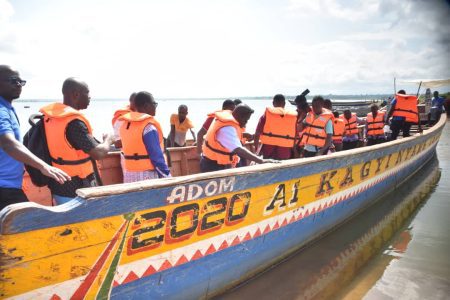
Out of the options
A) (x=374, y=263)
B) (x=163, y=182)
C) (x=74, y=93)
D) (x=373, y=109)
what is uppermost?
(x=74, y=93)

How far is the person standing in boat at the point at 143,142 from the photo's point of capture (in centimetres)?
272

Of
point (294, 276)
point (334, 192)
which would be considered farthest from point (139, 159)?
Answer: point (334, 192)

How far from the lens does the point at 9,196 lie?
216 centimetres

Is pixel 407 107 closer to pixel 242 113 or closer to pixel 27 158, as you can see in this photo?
pixel 242 113

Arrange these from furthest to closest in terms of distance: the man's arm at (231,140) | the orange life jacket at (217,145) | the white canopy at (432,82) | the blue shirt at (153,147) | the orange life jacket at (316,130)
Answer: the white canopy at (432,82)
the orange life jacket at (316,130)
the orange life jacket at (217,145)
the man's arm at (231,140)
the blue shirt at (153,147)

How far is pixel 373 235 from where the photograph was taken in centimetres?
467

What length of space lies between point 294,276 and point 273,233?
0.59 meters

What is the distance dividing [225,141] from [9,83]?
1.90 meters

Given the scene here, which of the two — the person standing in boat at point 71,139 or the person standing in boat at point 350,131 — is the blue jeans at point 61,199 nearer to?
the person standing in boat at point 71,139

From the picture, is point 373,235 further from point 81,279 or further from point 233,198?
point 81,279

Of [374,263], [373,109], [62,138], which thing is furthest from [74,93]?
[373,109]

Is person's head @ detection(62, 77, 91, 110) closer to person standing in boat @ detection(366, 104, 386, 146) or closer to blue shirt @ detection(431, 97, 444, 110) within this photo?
person standing in boat @ detection(366, 104, 386, 146)

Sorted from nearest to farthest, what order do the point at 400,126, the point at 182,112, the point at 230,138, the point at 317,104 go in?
1. the point at 230,138
2. the point at 317,104
3. the point at 182,112
4. the point at 400,126

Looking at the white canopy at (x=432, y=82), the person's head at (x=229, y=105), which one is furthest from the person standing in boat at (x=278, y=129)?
the white canopy at (x=432, y=82)
